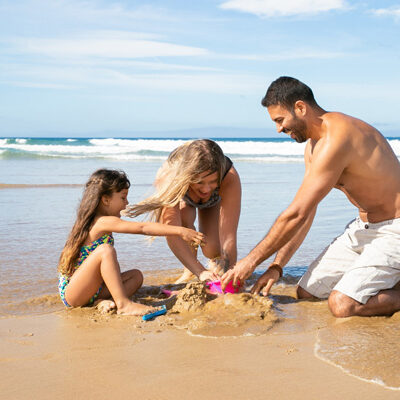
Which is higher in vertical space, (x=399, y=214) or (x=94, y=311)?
(x=399, y=214)

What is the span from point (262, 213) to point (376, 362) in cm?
582

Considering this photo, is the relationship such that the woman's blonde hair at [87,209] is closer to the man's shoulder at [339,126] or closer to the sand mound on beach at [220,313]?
the sand mound on beach at [220,313]

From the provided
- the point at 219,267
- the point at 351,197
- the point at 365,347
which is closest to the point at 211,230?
the point at 219,267

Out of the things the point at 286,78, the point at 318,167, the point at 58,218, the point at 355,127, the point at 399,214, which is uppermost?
the point at 286,78

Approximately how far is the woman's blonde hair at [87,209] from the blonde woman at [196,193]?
9.5 inches

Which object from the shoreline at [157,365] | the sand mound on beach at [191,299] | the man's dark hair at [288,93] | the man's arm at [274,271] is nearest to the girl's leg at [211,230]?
the man's arm at [274,271]

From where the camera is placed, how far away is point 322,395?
2352 mm

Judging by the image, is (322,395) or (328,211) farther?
(328,211)

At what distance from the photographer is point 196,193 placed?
483 centimetres

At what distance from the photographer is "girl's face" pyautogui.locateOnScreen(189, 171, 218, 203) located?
4.29 meters

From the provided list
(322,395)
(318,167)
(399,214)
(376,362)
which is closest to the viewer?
(322,395)

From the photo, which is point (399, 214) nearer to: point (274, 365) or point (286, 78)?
point (286, 78)

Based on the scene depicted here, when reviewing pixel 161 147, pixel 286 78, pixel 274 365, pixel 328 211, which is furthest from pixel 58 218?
pixel 161 147

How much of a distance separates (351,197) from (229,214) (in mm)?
1050
